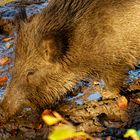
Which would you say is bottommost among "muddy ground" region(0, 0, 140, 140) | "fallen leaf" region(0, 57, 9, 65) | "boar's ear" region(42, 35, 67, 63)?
"muddy ground" region(0, 0, 140, 140)

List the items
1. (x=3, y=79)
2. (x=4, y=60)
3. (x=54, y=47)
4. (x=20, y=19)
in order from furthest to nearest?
1. (x=4, y=60)
2. (x=3, y=79)
3. (x=20, y=19)
4. (x=54, y=47)

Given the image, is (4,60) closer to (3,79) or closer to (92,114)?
(3,79)

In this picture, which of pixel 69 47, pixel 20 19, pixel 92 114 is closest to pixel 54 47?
pixel 69 47

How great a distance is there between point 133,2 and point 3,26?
3672mm

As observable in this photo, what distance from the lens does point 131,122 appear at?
140 inches

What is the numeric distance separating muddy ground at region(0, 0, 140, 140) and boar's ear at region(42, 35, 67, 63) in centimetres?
66

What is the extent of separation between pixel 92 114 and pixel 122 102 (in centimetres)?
41

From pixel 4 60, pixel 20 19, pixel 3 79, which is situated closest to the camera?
pixel 20 19

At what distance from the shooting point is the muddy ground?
356 centimetres

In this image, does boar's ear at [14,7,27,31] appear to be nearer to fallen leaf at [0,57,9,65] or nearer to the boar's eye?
the boar's eye

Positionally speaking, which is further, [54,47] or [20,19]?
[20,19]

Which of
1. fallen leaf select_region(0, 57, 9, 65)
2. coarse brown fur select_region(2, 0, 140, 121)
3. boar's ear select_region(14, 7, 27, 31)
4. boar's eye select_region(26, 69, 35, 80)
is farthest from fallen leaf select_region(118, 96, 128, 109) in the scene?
fallen leaf select_region(0, 57, 9, 65)

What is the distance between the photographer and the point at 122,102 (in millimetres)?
4023

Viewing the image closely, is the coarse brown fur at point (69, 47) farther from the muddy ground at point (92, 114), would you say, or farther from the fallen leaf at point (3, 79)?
the fallen leaf at point (3, 79)
